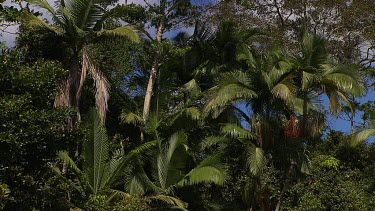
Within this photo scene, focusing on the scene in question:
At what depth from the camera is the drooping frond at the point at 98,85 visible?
47.7 ft

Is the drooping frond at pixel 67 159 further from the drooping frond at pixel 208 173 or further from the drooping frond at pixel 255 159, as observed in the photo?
the drooping frond at pixel 255 159

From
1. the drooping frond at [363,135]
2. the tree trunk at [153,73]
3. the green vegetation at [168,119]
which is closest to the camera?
the green vegetation at [168,119]

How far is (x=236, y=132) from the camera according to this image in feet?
47.7

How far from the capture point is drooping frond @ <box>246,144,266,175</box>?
13953 mm

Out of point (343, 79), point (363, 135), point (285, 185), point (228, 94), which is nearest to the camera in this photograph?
point (343, 79)

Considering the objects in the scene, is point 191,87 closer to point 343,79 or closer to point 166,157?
point 166,157

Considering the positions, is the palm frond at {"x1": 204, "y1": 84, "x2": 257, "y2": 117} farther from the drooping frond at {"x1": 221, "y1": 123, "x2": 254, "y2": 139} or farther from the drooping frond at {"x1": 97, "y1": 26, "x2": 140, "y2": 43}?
the drooping frond at {"x1": 97, "y1": 26, "x2": 140, "y2": 43}

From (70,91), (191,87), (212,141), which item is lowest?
(212,141)

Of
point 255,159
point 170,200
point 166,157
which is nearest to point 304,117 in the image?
point 255,159

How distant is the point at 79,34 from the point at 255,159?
574cm

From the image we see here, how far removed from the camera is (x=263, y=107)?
49.3 feet

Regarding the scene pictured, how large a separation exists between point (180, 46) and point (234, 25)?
79.1 inches

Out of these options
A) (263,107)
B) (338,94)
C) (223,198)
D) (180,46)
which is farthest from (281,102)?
(180,46)

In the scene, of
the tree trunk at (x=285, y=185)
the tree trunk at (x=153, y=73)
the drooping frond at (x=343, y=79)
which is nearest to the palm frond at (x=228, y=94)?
the drooping frond at (x=343, y=79)
